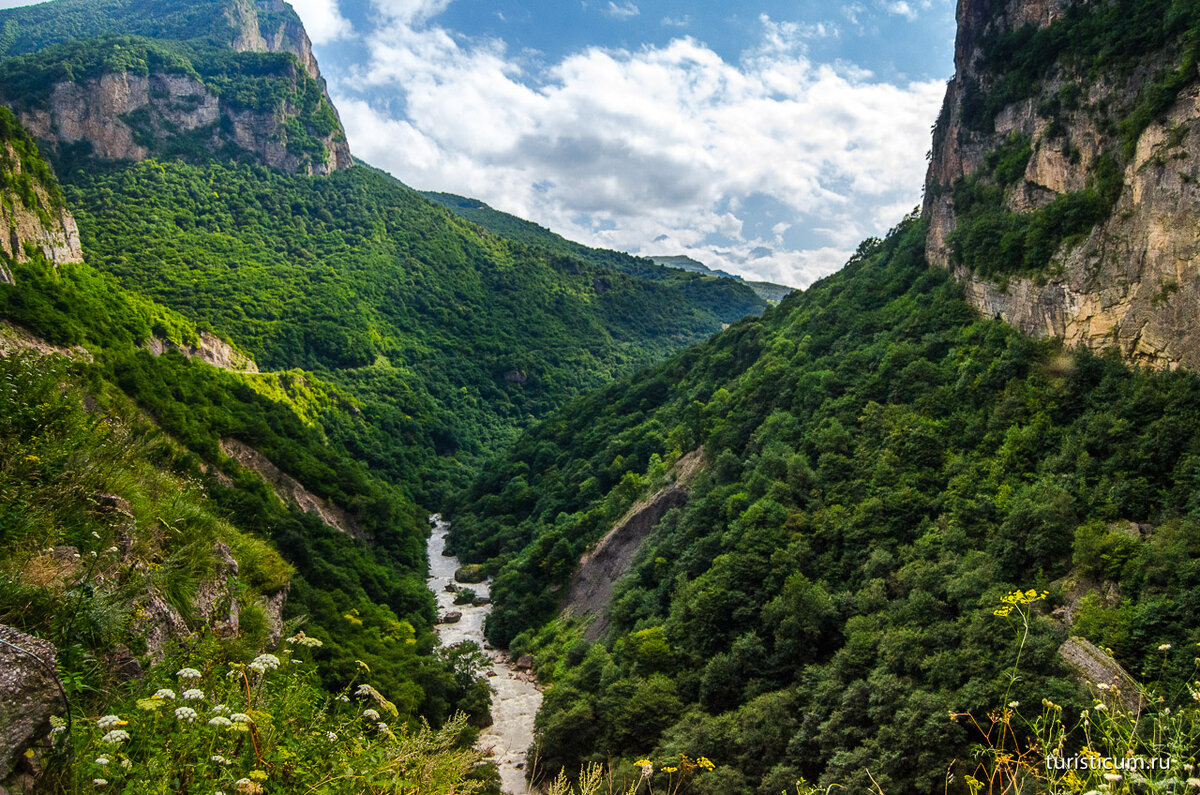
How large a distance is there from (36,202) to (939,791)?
5480 centimetres

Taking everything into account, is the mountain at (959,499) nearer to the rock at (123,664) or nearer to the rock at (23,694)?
the rock at (23,694)

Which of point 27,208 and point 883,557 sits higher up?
point 27,208

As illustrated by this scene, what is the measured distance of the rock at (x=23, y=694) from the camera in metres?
4.21

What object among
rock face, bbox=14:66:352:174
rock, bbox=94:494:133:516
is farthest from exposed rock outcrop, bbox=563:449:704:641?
rock face, bbox=14:66:352:174

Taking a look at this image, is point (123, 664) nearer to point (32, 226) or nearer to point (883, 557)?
point (883, 557)

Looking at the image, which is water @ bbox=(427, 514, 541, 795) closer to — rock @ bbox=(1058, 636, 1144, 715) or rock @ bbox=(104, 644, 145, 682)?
rock @ bbox=(104, 644, 145, 682)

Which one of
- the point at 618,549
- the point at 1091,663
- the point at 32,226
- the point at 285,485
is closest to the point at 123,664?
the point at 1091,663

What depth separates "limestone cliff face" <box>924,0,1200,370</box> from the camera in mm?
24859

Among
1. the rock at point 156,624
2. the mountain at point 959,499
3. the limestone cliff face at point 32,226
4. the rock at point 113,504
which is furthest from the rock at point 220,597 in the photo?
the limestone cliff face at point 32,226

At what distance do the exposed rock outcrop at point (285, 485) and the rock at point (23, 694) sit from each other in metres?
34.3

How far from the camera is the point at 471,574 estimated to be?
211 ft

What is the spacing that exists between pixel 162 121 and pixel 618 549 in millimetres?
125748

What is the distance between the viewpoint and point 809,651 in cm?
2923

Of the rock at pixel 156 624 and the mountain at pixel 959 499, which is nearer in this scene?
the rock at pixel 156 624
